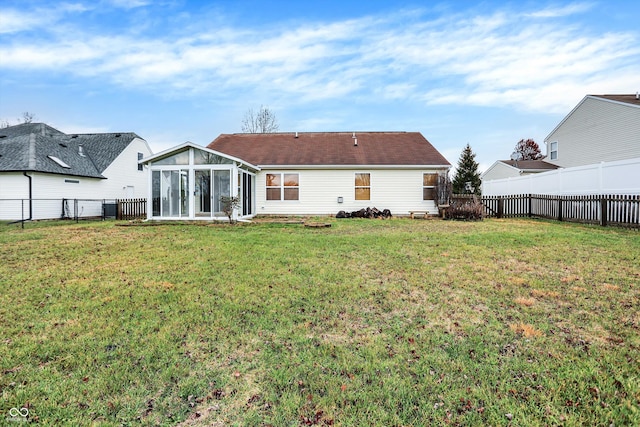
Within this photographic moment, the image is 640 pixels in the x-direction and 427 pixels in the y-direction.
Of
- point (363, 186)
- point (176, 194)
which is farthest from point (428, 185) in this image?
point (176, 194)

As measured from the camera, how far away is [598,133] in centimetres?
1966

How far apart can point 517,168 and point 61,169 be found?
1236 inches

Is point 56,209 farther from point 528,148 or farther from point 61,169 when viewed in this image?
point 528,148

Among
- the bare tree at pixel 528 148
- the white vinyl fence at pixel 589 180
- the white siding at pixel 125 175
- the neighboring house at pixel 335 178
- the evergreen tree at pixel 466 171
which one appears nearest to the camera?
the white vinyl fence at pixel 589 180

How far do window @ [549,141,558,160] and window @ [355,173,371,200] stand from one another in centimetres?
1638

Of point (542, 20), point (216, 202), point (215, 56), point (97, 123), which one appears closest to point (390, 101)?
point (542, 20)

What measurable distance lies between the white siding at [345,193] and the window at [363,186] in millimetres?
187

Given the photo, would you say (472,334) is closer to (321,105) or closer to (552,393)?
(552,393)

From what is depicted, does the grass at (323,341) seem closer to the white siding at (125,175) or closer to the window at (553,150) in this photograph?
the white siding at (125,175)

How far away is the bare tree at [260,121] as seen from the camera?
3478 centimetres

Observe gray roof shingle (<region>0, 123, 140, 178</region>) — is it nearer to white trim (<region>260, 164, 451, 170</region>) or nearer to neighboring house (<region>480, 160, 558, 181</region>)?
white trim (<region>260, 164, 451, 170</region>)

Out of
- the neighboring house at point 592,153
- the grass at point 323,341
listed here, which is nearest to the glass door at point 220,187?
the grass at point 323,341

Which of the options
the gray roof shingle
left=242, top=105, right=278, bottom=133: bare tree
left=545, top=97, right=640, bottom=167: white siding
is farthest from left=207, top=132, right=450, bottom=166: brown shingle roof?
left=242, top=105, right=278, bottom=133: bare tree

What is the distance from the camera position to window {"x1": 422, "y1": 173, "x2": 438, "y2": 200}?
1700 cm
